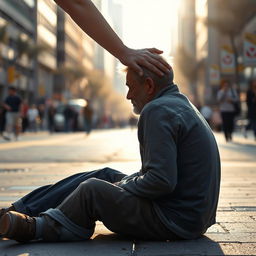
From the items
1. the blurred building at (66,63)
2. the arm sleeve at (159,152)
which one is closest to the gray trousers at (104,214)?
the arm sleeve at (159,152)

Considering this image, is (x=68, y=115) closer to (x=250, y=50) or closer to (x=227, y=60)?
(x=227, y=60)

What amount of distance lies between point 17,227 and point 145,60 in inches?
43.3

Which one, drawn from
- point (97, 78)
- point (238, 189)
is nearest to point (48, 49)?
point (97, 78)

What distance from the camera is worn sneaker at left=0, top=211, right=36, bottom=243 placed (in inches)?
135

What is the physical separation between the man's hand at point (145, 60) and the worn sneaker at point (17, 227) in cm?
98

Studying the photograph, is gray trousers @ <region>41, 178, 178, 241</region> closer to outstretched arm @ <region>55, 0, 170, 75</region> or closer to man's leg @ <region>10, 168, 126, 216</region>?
man's leg @ <region>10, 168, 126, 216</region>

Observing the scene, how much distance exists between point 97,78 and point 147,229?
10857cm

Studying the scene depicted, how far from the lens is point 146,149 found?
3.38 meters

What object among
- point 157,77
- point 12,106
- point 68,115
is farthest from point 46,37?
point 157,77

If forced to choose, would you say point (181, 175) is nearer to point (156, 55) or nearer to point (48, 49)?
point (156, 55)

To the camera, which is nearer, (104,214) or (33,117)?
(104,214)

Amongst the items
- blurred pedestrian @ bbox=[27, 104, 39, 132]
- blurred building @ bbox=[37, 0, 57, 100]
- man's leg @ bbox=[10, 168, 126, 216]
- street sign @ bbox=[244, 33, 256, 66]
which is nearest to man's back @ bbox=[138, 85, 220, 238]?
man's leg @ bbox=[10, 168, 126, 216]

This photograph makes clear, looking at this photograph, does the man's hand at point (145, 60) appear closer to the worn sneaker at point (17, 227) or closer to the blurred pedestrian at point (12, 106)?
the worn sneaker at point (17, 227)

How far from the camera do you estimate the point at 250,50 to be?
1862cm
